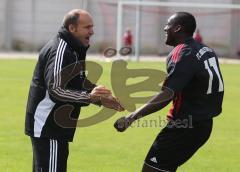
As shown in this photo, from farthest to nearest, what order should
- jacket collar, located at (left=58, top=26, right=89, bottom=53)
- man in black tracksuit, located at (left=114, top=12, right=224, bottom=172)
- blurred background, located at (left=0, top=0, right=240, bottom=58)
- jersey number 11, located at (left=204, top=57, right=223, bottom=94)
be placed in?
blurred background, located at (left=0, top=0, right=240, bottom=58)
jersey number 11, located at (left=204, top=57, right=223, bottom=94)
man in black tracksuit, located at (left=114, top=12, right=224, bottom=172)
jacket collar, located at (left=58, top=26, right=89, bottom=53)

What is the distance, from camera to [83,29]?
21.1ft

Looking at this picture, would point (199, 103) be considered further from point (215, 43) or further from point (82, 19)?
point (215, 43)

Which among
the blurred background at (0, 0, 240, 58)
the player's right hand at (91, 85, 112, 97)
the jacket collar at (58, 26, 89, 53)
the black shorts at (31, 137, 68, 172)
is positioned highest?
the jacket collar at (58, 26, 89, 53)

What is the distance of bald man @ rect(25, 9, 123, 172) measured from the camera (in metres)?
6.30

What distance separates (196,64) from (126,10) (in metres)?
44.7

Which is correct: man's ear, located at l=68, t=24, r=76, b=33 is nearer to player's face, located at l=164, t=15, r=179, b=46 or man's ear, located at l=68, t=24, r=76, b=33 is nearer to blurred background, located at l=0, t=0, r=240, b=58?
player's face, located at l=164, t=15, r=179, b=46

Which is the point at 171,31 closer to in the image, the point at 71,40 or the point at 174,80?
the point at 174,80

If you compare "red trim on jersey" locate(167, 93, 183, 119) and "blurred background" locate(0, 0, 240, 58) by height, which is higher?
"red trim on jersey" locate(167, 93, 183, 119)

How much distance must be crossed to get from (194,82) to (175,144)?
2.23 feet

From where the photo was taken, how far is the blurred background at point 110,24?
4912cm

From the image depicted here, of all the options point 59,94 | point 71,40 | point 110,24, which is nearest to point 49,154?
point 59,94

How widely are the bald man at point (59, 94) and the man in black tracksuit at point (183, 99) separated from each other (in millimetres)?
544

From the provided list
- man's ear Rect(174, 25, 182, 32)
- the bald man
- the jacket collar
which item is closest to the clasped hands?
the bald man

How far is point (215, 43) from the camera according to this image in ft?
162
